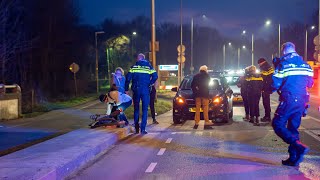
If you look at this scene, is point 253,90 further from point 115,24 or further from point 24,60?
point 115,24

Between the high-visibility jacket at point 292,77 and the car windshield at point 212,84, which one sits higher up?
the high-visibility jacket at point 292,77

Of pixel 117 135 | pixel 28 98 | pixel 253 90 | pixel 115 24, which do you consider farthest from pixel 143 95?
pixel 115 24

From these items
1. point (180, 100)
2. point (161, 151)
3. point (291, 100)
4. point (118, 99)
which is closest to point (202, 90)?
point (180, 100)

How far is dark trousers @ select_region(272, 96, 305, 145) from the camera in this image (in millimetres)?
7467

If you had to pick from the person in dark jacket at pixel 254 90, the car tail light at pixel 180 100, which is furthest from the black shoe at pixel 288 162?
the car tail light at pixel 180 100

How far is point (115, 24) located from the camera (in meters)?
81.5

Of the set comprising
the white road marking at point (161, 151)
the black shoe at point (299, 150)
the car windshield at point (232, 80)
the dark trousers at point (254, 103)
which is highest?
the car windshield at point (232, 80)

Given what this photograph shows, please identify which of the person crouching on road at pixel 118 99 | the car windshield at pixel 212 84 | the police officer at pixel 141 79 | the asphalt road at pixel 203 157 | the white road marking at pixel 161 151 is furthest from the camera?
the car windshield at pixel 212 84

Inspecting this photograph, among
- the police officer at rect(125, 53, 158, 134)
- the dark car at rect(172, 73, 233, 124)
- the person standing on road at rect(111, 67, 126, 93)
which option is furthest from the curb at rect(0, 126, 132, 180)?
the dark car at rect(172, 73, 233, 124)

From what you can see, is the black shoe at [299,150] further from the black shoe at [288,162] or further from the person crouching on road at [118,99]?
the person crouching on road at [118,99]

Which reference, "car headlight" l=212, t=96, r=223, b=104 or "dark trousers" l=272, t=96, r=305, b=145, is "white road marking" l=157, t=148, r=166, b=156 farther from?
"car headlight" l=212, t=96, r=223, b=104

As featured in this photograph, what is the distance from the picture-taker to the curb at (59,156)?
685 cm

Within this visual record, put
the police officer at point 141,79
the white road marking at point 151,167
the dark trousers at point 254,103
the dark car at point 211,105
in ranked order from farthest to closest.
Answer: the dark car at point 211,105
the dark trousers at point 254,103
the police officer at point 141,79
the white road marking at point 151,167

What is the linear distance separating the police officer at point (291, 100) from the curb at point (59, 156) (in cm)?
354
